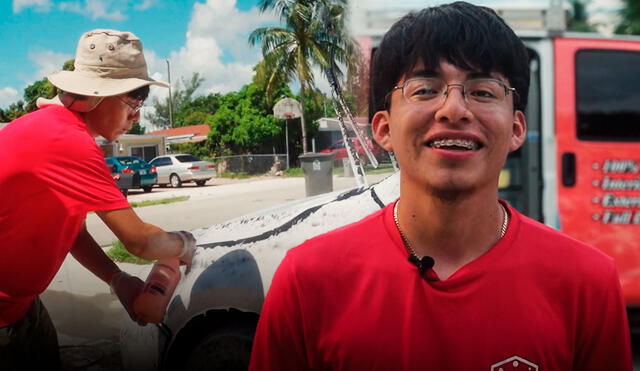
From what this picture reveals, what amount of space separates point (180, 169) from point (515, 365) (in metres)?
2.47

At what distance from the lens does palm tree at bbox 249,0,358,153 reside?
6.17 feet

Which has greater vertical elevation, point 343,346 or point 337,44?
point 337,44

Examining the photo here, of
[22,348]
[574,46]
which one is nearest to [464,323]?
[22,348]

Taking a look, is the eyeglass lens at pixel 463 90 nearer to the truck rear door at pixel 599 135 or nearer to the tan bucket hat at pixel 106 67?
the tan bucket hat at pixel 106 67

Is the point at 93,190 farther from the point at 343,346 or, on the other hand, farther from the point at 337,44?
the point at 337,44

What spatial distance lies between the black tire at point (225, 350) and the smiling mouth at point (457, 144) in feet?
3.92

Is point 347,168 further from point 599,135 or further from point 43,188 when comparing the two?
point 43,188

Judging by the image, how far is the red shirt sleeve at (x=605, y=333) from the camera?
934 millimetres

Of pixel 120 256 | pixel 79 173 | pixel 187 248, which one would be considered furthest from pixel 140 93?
pixel 120 256

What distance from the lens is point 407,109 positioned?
93 centimetres

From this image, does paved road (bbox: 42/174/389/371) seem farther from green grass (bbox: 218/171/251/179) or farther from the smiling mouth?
the smiling mouth

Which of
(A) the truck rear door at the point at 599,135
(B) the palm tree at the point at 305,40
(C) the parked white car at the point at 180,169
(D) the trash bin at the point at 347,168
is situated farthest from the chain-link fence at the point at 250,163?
(A) the truck rear door at the point at 599,135

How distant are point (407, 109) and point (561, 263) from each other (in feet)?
1.22

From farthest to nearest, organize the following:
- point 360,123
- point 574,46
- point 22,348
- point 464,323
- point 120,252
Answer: point 574,46, point 360,123, point 120,252, point 22,348, point 464,323
